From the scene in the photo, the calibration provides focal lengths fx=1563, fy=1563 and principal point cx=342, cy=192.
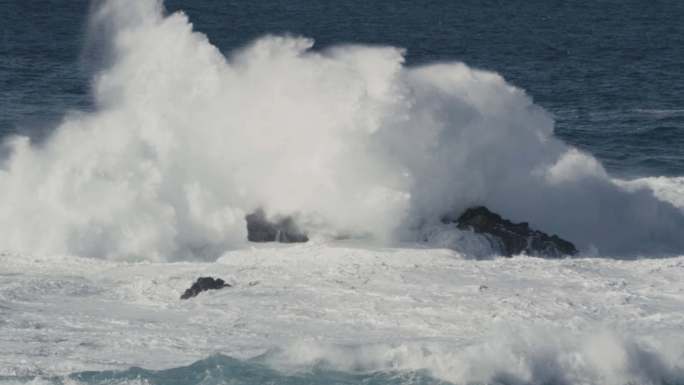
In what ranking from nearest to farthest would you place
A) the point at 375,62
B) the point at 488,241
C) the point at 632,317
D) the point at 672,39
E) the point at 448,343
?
1. the point at 448,343
2. the point at 632,317
3. the point at 488,241
4. the point at 375,62
5. the point at 672,39

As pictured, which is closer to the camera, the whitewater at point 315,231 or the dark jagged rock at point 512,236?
the whitewater at point 315,231

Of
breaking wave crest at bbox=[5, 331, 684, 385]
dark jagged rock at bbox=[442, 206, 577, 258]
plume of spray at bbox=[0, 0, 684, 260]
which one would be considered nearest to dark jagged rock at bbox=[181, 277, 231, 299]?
plume of spray at bbox=[0, 0, 684, 260]

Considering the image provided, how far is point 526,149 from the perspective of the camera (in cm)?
4841

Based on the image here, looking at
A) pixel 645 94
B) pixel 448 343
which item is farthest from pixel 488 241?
pixel 645 94

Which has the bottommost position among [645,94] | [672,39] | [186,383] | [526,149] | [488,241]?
[186,383]

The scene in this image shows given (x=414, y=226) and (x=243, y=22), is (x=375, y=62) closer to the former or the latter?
(x=414, y=226)

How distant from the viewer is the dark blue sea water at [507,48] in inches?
2420

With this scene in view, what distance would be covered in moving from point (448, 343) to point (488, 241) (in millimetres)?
9274

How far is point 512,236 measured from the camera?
43.0m

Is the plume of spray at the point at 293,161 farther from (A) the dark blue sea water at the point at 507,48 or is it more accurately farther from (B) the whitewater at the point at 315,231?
(A) the dark blue sea water at the point at 507,48

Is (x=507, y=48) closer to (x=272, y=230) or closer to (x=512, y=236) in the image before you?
(x=272, y=230)

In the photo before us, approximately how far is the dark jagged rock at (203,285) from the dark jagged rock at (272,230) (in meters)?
4.95

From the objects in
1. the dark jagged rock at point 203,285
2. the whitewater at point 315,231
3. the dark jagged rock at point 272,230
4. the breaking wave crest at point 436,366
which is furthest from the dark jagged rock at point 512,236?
the breaking wave crest at point 436,366

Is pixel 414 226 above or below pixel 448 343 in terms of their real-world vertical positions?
above
